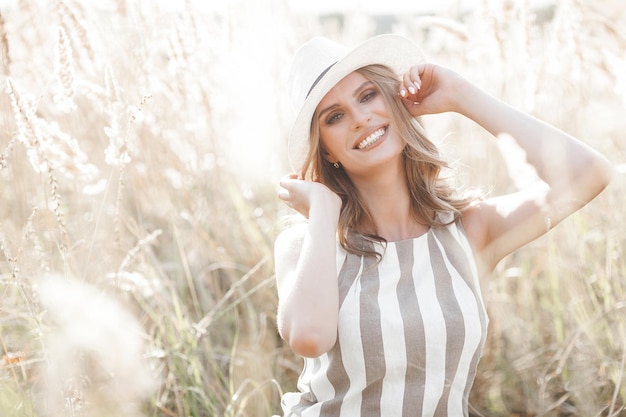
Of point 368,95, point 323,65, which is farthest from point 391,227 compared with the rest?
point 323,65

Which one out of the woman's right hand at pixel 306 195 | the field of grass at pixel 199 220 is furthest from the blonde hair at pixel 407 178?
the field of grass at pixel 199 220

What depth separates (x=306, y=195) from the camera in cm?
203

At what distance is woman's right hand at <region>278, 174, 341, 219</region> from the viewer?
1.98 metres

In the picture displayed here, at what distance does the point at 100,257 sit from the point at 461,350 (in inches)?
47.0

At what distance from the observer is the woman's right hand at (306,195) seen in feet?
6.50

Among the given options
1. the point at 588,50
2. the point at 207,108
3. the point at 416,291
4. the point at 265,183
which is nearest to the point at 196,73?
the point at 207,108

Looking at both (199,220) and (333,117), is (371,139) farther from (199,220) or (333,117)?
(199,220)

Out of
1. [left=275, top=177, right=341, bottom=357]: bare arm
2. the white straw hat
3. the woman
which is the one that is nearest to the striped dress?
the woman

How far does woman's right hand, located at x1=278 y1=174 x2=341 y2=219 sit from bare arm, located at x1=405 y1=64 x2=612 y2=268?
430 mm

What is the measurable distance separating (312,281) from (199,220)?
4.10 feet

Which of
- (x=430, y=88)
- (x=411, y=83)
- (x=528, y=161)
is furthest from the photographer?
(x=430, y=88)

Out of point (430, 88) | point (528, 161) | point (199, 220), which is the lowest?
point (199, 220)

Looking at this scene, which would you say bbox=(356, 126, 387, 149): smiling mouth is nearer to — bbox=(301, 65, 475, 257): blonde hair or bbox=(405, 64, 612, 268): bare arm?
bbox=(301, 65, 475, 257): blonde hair

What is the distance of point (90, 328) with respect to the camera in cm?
198
